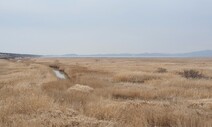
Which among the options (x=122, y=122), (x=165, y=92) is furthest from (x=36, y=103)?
(x=165, y=92)

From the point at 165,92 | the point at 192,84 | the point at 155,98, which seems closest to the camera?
the point at 155,98

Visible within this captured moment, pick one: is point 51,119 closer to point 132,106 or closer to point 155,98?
point 132,106

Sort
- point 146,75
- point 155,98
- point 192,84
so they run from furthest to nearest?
point 146,75, point 192,84, point 155,98

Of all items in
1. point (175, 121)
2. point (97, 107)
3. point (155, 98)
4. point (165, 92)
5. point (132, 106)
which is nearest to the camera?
point (175, 121)

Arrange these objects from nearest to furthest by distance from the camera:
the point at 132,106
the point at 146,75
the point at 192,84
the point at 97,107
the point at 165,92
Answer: the point at 97,107
the point at 132,106
the point at 165,92
the point at 192,84
the point at 146,75

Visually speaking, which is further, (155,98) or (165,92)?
(165,92)

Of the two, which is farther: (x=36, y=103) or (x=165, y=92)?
(x=165, y=92)

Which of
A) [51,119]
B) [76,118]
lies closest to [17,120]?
[51,119]

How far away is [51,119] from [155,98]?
37.3 feet

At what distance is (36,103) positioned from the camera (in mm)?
12023

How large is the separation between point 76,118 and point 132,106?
156 inches

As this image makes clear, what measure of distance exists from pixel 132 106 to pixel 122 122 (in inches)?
140

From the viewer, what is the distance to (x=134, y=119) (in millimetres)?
11000

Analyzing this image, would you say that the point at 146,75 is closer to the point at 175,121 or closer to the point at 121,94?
the point at 121,94
